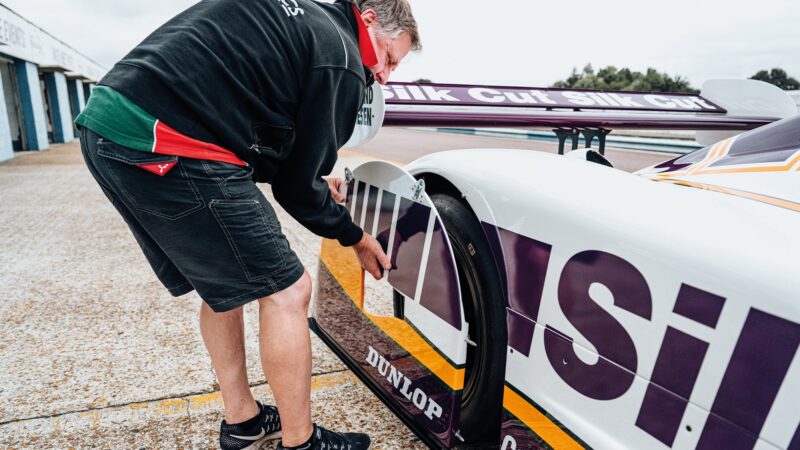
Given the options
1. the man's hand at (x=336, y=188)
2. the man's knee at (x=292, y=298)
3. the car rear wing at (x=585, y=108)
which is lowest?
the man's knee at (x=292, y=298)

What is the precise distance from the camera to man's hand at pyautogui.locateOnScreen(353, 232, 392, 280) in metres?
1.59

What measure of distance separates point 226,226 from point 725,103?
3.18 m

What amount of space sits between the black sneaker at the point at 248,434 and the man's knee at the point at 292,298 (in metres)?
0.49

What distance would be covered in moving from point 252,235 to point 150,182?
0.26 m

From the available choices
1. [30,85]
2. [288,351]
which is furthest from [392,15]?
[30,85]

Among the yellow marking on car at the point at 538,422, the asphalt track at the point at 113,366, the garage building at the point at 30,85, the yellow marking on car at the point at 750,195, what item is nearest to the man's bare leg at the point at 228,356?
the asphalt track at the point at 113,366

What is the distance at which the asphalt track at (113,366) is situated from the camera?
1767mm

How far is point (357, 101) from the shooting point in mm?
1391

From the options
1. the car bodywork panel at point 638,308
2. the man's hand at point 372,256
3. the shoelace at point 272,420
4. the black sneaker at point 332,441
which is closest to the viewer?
the car bodywork panel at point 638,308

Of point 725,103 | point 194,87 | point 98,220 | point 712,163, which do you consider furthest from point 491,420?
point 98,220

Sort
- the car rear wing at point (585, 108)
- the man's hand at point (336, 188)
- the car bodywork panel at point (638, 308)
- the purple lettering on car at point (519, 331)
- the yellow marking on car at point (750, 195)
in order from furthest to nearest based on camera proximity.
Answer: the car rear wing at point (585, 108) → the man's hand at point (336, 188) → the purple lettering on car at point (519, 331) → the yellow marking on car at point (750, 195) → the car bodywork panel at point (638, 308)

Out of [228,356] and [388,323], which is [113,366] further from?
[388,323]

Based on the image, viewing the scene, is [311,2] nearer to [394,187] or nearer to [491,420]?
[394,187]

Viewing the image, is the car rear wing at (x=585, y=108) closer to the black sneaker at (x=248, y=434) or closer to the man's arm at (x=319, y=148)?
the man's arm at (x=319, y=148)
